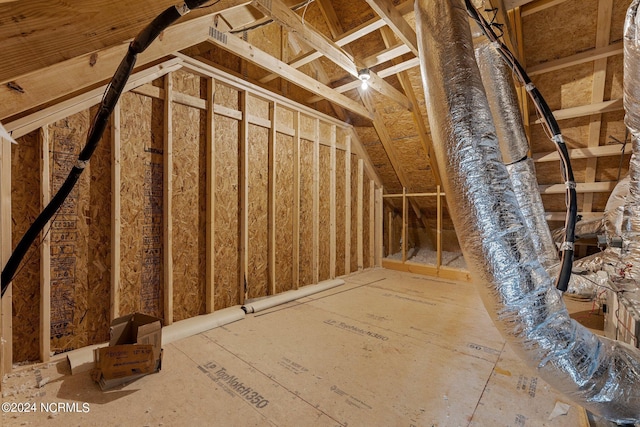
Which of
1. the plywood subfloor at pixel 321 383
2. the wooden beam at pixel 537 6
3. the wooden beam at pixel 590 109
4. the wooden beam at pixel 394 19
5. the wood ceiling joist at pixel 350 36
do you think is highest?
the wooden beam at pixel 537 6

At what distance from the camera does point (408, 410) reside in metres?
1.41

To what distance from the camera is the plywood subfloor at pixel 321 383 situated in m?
1.36

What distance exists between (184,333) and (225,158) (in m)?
1.62

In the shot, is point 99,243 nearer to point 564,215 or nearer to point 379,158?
point 379,158

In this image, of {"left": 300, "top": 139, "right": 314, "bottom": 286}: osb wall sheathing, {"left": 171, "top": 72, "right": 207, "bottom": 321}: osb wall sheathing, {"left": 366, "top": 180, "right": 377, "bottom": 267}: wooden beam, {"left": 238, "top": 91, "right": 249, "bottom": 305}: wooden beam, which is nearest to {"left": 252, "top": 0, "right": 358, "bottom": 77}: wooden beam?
{"left": 238, "top": 91, "right": 249, "bottom": 305}: wooden beam

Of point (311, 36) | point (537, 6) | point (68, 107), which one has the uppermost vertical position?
point (537, 6)

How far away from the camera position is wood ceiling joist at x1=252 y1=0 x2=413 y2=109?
6.32 feet

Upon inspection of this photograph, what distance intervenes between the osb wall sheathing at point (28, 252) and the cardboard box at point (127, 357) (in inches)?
20.6

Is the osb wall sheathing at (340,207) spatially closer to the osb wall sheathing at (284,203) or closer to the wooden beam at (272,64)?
the wooden beam at (272,64)

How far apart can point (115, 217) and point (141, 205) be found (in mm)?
216

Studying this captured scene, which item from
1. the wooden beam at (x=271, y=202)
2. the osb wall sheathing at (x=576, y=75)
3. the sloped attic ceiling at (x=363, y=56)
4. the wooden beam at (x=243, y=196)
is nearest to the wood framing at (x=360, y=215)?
the sloped attic ceiling at (x=363, y=56)

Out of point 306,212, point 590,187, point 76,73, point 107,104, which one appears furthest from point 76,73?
point 590,187

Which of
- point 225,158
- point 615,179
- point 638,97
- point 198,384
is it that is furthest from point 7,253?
point 615,179

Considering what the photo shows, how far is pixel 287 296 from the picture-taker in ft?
10.0
